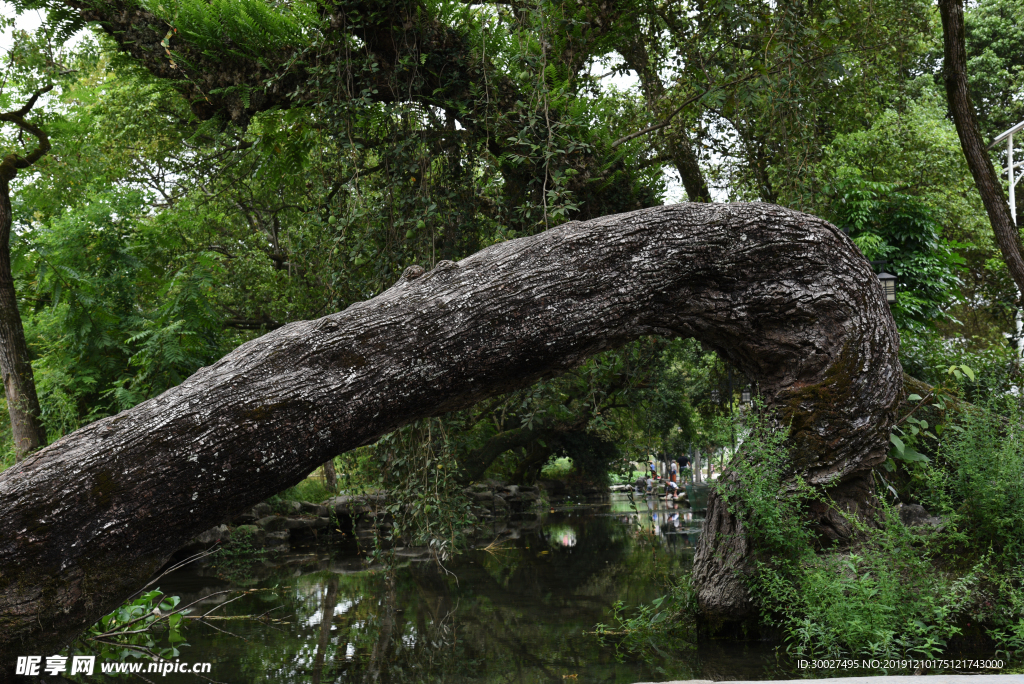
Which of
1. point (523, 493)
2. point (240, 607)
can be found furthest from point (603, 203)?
point (523, 493)

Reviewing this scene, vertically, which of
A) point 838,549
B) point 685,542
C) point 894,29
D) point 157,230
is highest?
point 894,29

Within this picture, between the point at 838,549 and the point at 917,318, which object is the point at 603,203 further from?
the point at 917,318

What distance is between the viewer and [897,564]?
398cm

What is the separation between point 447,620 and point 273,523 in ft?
26.9

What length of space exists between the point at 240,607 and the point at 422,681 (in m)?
3.47

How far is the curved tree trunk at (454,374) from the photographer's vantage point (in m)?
3.24

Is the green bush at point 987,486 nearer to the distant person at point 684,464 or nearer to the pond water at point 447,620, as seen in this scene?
the pond water at point 447,620

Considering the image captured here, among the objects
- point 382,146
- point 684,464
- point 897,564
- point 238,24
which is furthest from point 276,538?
point 684,464

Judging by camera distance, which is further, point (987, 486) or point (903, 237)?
point (903, 237)

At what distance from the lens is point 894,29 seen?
7.76 metres

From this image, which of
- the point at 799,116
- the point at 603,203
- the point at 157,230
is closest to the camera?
the point at 799,116

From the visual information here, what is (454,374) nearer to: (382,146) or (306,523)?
(382,146)

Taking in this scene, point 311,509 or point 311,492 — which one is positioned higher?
point 311,492

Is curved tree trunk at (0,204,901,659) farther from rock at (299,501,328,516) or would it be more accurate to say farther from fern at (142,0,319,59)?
rock at (299,501,328,516)
